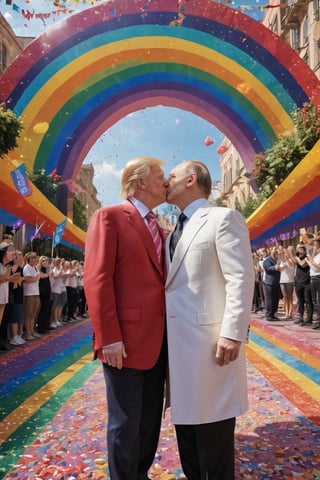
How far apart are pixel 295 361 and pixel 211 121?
1173 centimetres

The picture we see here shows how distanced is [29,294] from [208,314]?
7.30m

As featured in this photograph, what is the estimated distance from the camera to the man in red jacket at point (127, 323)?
2.29 meters

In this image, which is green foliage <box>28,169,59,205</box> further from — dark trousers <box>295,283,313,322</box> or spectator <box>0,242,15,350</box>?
dark trousers <box>295,283,313,322</box>

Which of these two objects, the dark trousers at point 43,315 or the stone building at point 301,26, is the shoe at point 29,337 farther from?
the stone building at point 301,26

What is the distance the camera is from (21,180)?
8570 mm

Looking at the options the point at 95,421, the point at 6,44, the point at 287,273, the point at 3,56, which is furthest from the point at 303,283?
the point at 6,44

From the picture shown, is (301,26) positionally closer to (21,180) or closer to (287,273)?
(287,273)

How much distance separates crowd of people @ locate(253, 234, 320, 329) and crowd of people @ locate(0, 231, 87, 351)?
219 inches

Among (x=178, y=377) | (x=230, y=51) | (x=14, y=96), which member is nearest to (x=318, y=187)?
(x=230, y=51)

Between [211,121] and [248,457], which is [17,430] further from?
[211,121]

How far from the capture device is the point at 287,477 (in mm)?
2721

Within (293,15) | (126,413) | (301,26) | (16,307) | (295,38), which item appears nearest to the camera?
(126,413)

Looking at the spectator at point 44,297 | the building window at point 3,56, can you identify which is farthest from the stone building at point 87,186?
the spectator at point 44,297

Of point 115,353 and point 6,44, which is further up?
point 6,44
